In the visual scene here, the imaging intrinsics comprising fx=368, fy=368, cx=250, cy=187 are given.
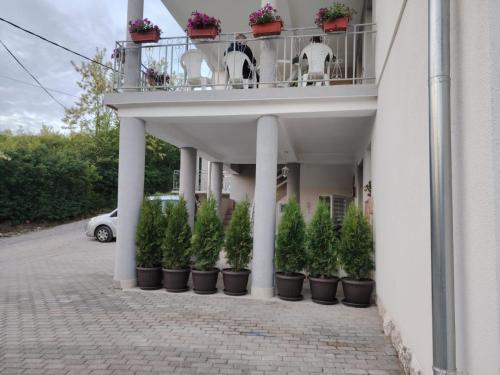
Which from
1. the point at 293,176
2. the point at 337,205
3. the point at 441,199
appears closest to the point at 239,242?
the point at 441,199

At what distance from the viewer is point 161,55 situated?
6555mm

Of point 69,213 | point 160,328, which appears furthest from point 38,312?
point 69,213

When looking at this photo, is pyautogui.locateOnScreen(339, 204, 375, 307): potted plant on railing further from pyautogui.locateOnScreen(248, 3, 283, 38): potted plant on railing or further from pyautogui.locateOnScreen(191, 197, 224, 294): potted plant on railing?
→ pyautogui.locateOnScreen(248, 3, 283, 38): potted plant on railing

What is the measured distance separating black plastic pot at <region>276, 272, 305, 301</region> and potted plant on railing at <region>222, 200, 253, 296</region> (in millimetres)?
577

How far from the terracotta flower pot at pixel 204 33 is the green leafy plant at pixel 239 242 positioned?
291cm

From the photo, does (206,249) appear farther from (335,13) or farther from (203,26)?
(335,13)

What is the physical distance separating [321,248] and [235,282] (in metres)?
1.46

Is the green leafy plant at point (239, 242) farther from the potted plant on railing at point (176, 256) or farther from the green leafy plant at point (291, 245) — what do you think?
the potted plant on railing at point (176, 256)

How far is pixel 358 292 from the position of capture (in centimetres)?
538

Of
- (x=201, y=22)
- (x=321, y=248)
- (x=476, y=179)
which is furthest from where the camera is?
(x=201, y=22)

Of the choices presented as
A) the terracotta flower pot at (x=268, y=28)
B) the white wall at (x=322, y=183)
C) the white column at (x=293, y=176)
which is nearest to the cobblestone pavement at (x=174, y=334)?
the terracotta flower pot at (x=268, y=28)

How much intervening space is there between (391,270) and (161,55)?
5166 millimetres

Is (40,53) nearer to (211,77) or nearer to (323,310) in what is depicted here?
(211,77)

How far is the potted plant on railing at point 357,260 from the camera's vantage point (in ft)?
17.7
